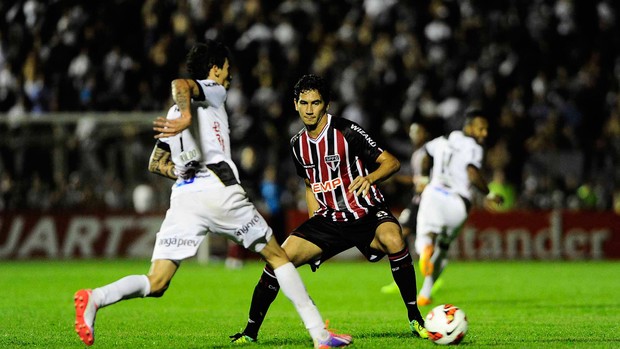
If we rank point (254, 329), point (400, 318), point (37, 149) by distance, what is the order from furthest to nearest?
point (37, 149) → point (400, 318) → point (254, 329)

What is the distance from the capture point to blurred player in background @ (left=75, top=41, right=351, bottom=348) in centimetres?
712

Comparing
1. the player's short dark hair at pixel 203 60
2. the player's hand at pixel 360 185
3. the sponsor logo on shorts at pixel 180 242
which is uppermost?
the player's short dark hair at pixel 203 60

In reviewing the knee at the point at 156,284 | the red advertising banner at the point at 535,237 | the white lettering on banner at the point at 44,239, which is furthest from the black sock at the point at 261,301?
the white lettering on banner at the point at 44,239

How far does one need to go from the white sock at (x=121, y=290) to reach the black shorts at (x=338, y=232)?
1.71m

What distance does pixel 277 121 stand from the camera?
21031 mm

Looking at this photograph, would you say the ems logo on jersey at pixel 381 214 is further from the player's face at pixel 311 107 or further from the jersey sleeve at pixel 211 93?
the jersey sleeve at pixel 211 93

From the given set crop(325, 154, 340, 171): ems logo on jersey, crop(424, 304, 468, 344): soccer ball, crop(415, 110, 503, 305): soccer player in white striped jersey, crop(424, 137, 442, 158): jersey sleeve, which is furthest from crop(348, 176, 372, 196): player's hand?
crop(424, 137, 442, 158): jersey sleeve

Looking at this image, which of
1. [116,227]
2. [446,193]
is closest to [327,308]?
[446,193]

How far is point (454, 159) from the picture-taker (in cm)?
1189

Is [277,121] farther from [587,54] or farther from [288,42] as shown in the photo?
[587,54]

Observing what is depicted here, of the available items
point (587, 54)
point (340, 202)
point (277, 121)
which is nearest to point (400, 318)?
point (340, 202)

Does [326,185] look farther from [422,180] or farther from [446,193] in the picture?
[422,180]

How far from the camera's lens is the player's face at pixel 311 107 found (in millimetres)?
8094

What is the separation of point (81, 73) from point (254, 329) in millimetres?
14324
